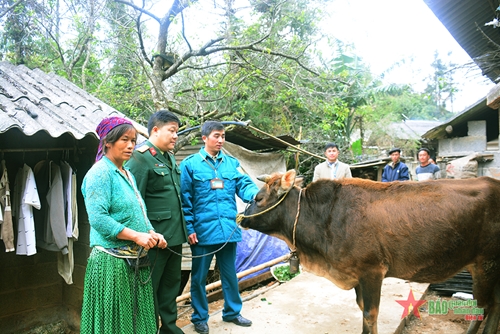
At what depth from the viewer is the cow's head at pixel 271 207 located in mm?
3836

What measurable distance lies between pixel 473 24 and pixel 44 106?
19.8 ft

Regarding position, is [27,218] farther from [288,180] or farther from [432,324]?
[432,324]

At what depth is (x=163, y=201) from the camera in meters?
3.34

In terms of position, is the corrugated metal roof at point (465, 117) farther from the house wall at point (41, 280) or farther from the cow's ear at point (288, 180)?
the house wall at point (41, 280)

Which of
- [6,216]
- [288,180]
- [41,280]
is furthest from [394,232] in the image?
[41,280]

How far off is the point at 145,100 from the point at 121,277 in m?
6.27

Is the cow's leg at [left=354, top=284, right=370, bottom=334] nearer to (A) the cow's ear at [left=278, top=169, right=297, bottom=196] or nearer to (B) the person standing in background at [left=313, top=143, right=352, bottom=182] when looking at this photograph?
(A) the cow's ear at [left=278, top=169, right=297, bottom=196]

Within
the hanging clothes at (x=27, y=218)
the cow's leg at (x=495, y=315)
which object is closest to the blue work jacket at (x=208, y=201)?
the hanging clothes at (x=27, y=218)

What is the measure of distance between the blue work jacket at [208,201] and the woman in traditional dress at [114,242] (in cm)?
107

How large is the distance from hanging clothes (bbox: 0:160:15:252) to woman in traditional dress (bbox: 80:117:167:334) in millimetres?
1740

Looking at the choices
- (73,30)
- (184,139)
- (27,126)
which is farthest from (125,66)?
(27,126)

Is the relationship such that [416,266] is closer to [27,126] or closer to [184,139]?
[27,126]

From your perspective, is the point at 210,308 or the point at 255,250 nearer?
the point at 210,308

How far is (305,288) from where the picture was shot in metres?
5.20
